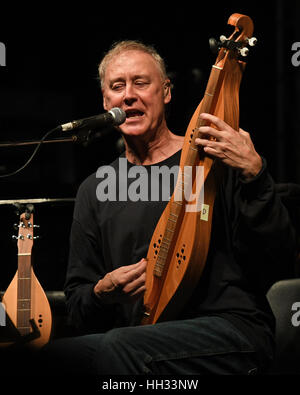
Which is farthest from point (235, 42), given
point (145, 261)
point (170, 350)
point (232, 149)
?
point (170, 350)

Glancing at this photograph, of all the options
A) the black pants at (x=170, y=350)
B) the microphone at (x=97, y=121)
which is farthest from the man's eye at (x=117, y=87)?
the black pants at (x=170, y=350)

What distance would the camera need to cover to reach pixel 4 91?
146 inches

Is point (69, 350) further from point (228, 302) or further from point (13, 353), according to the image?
point (228, 302)

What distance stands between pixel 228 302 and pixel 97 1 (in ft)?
8.58

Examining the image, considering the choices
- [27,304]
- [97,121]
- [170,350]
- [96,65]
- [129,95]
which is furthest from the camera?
[96,65]

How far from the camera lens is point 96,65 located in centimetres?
377

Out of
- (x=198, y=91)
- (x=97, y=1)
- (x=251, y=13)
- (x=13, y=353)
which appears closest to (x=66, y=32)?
(x=97, y=1)

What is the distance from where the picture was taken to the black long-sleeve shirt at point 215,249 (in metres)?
1.68

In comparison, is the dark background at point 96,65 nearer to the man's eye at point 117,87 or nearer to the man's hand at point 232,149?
the man's eye at point 117,87

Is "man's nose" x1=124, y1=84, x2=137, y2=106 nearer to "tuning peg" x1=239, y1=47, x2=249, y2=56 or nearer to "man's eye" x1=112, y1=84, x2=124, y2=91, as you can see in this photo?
"man's eye" x1=112, y1=84, x2=124, y2=91

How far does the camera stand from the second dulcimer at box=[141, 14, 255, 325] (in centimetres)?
171

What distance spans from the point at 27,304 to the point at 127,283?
2.46ft

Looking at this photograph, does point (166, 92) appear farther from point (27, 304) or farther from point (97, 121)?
point (27, 304)

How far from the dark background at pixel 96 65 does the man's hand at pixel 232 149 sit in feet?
5.99
